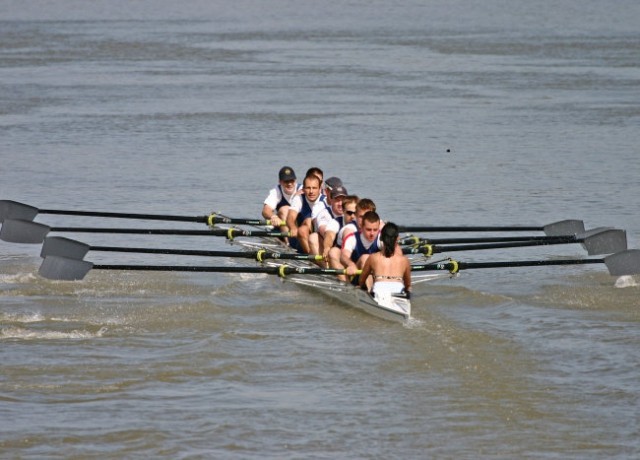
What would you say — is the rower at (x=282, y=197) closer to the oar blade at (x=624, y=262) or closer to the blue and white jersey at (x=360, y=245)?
the blue and white jersey at (x=360, y=245)

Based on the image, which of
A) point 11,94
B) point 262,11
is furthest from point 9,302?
point 262,11

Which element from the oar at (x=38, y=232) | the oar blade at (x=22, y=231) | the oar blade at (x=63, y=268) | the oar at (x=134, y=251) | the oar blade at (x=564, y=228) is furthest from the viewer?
the oar blade at (x=564, y=228)

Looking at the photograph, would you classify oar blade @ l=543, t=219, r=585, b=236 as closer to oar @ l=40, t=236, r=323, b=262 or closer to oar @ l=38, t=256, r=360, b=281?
oar @ l=40, t=236, r=323, b=262

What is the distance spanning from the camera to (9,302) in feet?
47.8

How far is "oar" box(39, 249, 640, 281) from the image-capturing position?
13836 millimetres

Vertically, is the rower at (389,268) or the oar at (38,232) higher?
the oar at (38,232)

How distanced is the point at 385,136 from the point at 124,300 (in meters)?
13.0

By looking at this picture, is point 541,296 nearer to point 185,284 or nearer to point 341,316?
point 341,316

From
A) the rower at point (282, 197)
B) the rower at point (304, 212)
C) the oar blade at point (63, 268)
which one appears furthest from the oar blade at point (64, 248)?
the rower at point (282, 197)

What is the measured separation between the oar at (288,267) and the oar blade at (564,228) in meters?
2.09

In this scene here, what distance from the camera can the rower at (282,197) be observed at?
1678cm

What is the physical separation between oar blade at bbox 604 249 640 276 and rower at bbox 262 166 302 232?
4224mm

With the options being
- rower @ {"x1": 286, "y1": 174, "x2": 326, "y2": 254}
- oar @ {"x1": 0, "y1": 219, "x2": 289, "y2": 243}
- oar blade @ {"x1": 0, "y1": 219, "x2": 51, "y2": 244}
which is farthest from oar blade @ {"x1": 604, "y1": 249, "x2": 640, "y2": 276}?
oar blade @ {"x1": 0, "y1": 219, "x2": 51, "y2": 244}

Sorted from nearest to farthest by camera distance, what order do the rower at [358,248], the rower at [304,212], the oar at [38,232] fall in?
the rower at [358,248] < the rower at [304,212] < the oar at [38,232]
